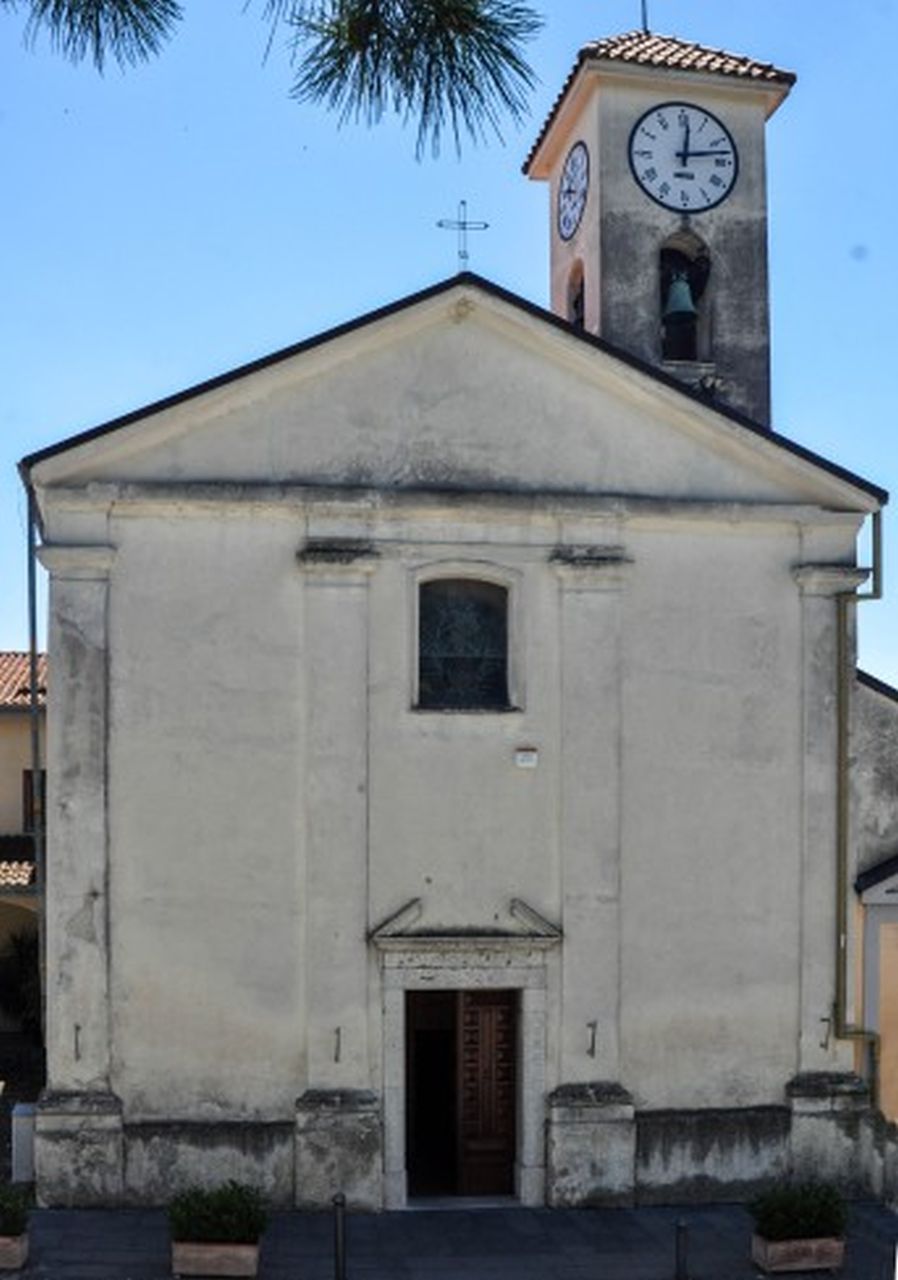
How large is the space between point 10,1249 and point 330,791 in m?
5.00

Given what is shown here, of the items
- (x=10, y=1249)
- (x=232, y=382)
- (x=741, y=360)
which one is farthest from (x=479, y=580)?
(x=10, y=1249)

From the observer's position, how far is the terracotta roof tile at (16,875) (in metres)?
23.5

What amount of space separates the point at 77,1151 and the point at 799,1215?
6832 mm

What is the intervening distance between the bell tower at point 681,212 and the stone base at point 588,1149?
8632 millimetres

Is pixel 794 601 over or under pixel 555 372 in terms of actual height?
under

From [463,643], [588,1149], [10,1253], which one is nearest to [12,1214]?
[10,1253]

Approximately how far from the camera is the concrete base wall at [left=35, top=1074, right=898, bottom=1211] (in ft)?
44.8

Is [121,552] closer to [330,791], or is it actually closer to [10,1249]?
[330,791]

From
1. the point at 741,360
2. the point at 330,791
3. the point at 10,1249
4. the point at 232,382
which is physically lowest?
the point at 10,1249

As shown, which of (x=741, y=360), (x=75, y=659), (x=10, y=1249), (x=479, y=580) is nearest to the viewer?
(x=10, y=1249)

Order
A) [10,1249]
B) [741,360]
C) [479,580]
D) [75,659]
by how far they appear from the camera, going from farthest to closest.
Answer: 1. [741,360]
2. [479,580]
3. [75,659]
4. [10,1249]

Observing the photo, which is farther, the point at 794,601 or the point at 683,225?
the point at 683,225

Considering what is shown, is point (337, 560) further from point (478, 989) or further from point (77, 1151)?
point (77, 1151)

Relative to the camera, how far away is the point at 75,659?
552 inches
